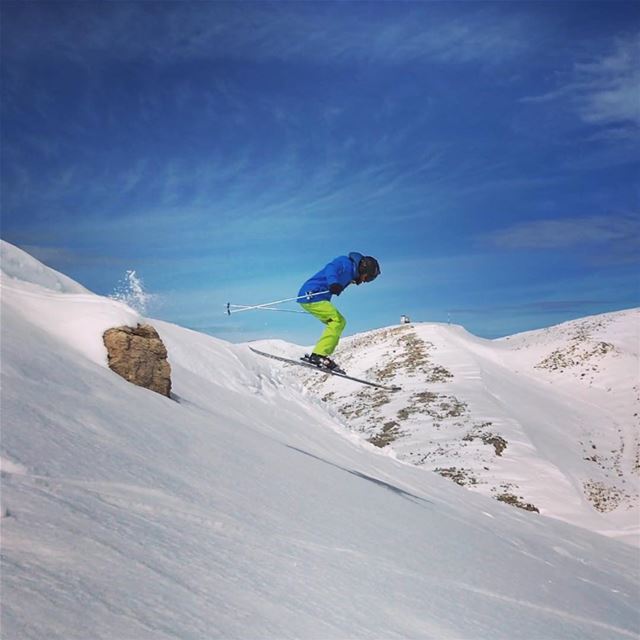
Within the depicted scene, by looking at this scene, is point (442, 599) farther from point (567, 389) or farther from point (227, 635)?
point (567, 389)

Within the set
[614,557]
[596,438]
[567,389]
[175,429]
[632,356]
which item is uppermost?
[632,356]

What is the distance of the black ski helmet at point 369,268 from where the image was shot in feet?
34.9

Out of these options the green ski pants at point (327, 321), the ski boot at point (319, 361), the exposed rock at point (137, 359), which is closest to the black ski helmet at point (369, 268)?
the green ski pants at point (327, 321)

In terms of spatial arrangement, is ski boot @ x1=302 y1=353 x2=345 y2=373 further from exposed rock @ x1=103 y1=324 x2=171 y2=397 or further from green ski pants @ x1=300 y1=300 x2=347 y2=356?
exposed rock @ x1=103 y1=324 x2=171 y2=397

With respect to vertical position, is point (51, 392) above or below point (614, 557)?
above

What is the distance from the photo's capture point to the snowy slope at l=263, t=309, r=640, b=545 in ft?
69.7

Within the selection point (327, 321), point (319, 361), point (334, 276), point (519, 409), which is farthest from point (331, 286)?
point (519, 409)

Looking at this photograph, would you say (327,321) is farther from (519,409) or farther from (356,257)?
(519,409)

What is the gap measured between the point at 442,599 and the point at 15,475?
3.60 metres

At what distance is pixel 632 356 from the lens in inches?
1496

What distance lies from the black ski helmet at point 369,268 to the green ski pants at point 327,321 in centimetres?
93

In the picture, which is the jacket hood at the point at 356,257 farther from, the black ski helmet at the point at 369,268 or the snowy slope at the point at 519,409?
the snowy slope at the point at 519,409

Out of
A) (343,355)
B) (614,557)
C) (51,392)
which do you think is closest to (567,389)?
(343,355)

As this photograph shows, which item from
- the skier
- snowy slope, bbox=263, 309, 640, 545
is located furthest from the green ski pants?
snowy slope, bbox=263, 309, 640, 545
